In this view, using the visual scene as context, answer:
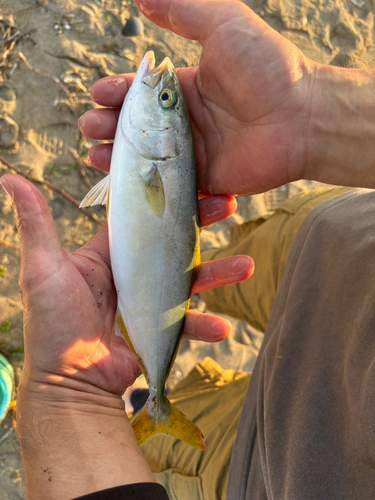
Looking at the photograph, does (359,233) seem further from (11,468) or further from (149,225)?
(11,468)

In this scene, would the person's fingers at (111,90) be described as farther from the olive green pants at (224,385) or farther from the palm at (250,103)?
the olive green pants at (224,385)

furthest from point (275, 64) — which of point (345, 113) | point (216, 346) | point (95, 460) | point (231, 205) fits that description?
point (216, 346)

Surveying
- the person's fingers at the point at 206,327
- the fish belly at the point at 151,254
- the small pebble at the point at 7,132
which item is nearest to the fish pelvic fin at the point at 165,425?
the fish belly at the point at 151,254

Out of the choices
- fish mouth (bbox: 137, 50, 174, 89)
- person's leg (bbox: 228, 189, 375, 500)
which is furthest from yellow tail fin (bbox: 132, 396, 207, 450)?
fish mouth (bbox: 137, 50, 174, 89)

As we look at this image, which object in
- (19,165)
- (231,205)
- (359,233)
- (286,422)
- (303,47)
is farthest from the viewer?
(303,47)

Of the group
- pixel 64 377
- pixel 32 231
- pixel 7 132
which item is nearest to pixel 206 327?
pixel 64 377

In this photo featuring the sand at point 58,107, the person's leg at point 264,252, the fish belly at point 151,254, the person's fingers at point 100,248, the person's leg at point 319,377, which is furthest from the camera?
the sand at point 58,107

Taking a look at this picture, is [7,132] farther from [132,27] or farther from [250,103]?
[250,103]
